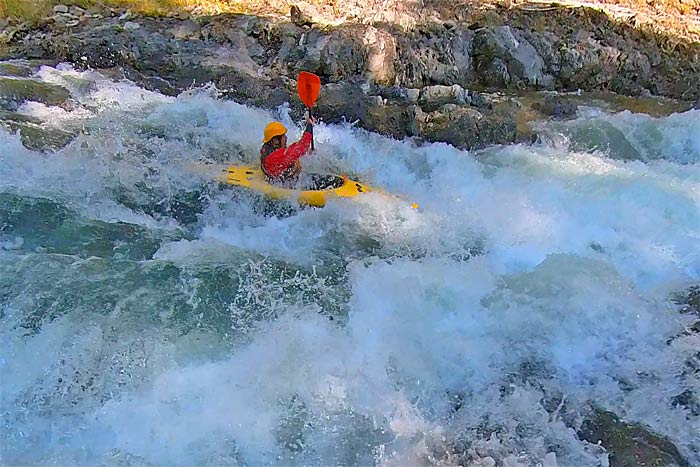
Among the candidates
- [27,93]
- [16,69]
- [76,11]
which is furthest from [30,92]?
[76,11]

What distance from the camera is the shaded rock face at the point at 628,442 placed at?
3.04m

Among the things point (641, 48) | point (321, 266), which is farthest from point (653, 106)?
point (321, 266)

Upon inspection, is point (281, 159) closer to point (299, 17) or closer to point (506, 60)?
point (506, 60)

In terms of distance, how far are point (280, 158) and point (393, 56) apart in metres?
3.88

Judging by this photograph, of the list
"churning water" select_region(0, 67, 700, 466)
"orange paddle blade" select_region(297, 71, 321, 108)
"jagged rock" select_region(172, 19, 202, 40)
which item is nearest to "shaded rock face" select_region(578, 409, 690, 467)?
"churning water" select_region(0, 67, 700, 466)

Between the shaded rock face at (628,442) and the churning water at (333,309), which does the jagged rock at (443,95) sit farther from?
the shaded rock face at (628,442)

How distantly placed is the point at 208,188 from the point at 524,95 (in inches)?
194

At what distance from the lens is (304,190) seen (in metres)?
5.00

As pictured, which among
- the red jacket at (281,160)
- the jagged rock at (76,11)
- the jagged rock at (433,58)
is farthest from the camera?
the jagged rock at (76,11)

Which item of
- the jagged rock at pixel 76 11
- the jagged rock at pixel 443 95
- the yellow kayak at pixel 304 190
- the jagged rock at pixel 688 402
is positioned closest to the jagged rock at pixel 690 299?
the jagged rock at pixel 688 402

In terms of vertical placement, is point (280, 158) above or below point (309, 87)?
below

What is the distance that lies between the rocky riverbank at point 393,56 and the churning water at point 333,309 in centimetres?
163

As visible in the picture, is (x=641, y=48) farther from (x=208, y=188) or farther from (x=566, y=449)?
(x=566, y=449)

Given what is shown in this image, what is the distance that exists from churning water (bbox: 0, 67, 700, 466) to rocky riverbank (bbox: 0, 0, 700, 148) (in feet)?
5.34
